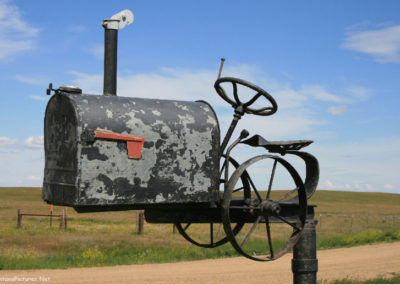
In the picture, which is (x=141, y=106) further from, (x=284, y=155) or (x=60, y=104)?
(x=284, y=155)

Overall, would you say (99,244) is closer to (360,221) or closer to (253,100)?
(253,100)

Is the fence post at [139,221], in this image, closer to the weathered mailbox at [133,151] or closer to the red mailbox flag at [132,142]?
the weathered mailbox at [133,151]

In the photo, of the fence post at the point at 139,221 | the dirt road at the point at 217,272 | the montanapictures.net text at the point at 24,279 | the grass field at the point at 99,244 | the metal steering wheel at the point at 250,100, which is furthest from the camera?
the fence post at the point at 139,221

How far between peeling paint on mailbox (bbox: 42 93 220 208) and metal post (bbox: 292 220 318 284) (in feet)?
5.88

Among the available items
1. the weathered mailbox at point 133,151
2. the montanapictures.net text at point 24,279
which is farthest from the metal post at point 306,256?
the montanapictures.net text at point 24,279

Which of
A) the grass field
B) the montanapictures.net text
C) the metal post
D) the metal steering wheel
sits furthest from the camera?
the grass field

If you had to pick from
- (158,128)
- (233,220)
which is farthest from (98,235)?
(158,128)

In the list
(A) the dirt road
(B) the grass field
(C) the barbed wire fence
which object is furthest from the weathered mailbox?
(C) the barbed wire fence

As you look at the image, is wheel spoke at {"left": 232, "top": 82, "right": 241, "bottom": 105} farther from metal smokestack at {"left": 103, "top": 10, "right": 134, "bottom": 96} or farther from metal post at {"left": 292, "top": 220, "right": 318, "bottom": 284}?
metal post at {"left": 292, "top": 220, "right": 318, "bottom": 284}

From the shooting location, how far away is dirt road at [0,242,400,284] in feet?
42.5

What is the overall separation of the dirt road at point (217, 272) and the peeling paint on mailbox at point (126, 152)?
26.1 ft

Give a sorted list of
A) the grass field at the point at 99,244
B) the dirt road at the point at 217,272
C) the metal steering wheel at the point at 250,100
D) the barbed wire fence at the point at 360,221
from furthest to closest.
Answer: the barbed wire fence at the point at 360,221 < the grass field at the point at 99,244 < the dirt road at the point at 217,272 < the metal steering wheel at the point at 250,100

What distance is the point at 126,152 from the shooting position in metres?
4.99

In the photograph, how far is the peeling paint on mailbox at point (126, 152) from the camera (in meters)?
4.85
